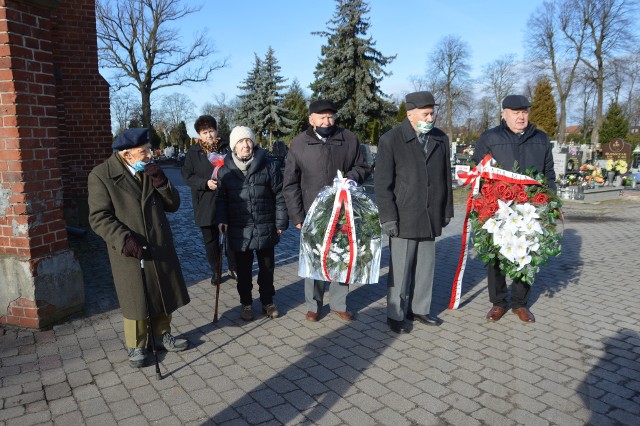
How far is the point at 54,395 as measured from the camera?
3270 mm

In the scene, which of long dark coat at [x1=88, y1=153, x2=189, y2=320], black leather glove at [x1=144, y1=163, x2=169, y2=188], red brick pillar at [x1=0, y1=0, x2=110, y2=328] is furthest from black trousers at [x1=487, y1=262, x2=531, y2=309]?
red brick pillar at [x1=0, y1=0, x2=110, y2=328]

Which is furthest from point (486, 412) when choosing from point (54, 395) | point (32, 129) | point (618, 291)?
point (32, 129)

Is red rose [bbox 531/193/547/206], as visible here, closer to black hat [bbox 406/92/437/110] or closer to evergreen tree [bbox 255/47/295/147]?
black hat [bbox 406/92/437/110]

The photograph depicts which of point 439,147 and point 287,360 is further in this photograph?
point 439,147

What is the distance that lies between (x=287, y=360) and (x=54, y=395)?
1.63m

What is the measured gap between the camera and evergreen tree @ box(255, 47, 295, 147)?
4238 centimetres

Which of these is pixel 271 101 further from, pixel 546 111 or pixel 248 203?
pixel 248 203

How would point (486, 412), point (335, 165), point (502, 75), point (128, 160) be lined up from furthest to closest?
point (502, 75) < point (335, 165) < point (128, 160) < point (486, 412)

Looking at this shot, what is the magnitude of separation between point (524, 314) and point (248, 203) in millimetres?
2834

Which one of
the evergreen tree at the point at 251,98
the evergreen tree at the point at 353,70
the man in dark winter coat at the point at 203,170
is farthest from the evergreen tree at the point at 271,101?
the man in dark winter coat at the point at 203,170

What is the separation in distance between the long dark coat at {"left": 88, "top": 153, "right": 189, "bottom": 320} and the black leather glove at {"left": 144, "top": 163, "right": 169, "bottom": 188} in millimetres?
76

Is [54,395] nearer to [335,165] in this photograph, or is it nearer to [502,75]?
[335,165]

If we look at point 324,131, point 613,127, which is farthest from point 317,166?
point 613,127

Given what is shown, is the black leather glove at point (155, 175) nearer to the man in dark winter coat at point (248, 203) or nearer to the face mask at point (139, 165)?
the face mask at point (139, 165)
